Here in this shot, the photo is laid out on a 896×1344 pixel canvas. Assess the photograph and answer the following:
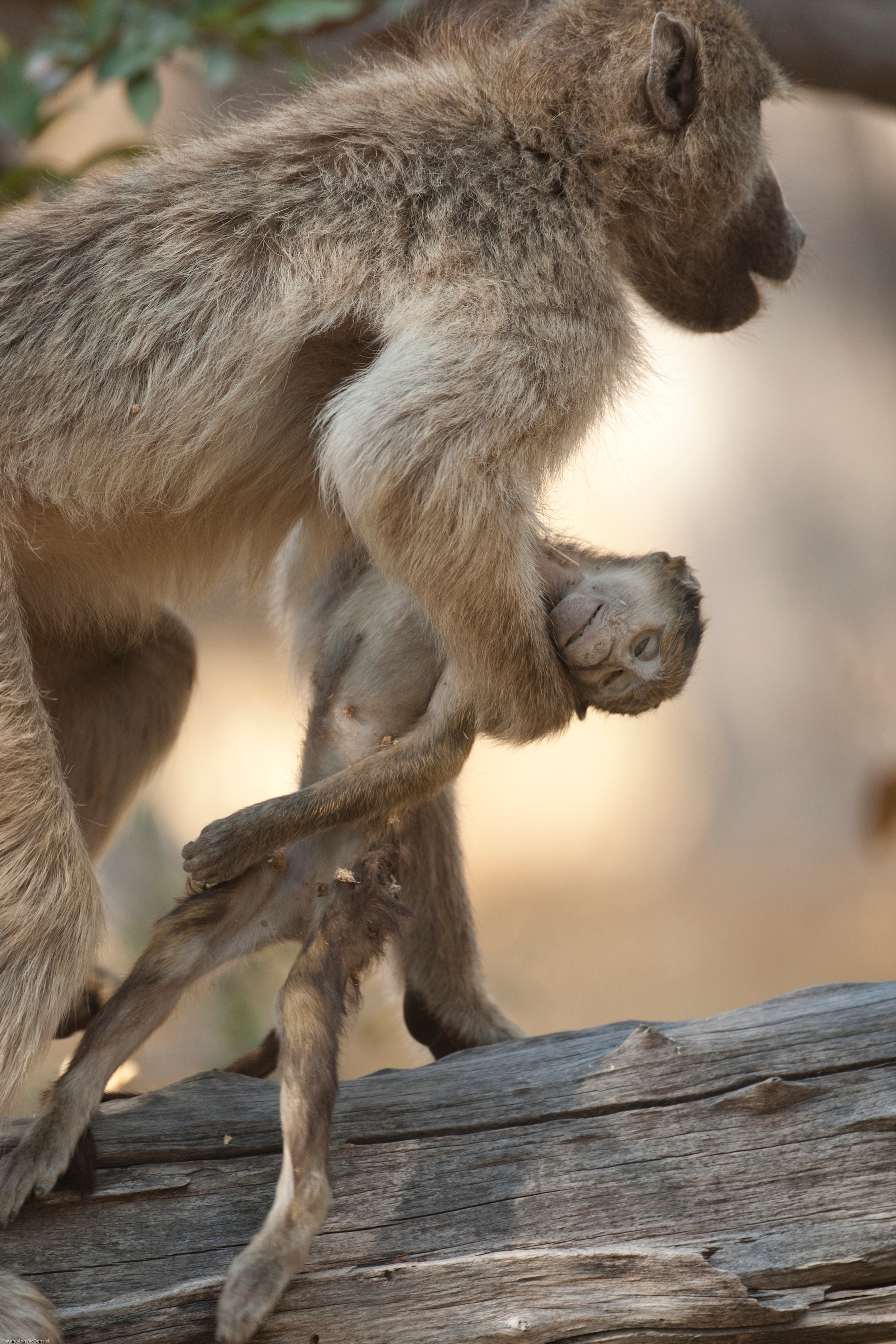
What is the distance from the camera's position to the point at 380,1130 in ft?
9.19

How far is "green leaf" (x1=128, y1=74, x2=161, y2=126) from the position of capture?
411cm

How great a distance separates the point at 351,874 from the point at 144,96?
9.64 feet

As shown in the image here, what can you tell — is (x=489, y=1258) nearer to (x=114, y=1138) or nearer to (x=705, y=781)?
(x=114, y=1138)

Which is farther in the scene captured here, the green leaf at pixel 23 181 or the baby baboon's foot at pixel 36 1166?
the green leaf at pixel 23 181

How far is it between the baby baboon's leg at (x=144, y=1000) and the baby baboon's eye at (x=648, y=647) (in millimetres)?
1036

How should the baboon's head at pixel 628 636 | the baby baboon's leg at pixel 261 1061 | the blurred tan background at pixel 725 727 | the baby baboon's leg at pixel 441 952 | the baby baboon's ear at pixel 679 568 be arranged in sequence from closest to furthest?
the baboon's head at pixel 628 636, the baby baboon's ear at pixel 679 568, the baby baboon's leg at pixel 261 1061, the baby baboon's leg at pixel 441 952, the blurred tan background at pixel 725 727

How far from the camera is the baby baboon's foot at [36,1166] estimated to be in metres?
2.44

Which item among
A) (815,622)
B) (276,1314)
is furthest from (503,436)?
(815,622)

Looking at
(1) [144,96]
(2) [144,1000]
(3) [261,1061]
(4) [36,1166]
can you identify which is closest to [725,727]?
(1) [144,96]

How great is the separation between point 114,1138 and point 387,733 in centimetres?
110

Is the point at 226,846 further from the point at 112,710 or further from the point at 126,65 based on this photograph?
the point at 126,65

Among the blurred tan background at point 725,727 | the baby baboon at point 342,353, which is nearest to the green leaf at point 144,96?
the baby baboon at point 342,353

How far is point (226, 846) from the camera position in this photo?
8.63 ft

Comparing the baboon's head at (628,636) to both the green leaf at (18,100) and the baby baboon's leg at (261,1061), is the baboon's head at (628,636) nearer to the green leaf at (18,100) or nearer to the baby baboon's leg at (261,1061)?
the baby baboon's leg at (261,1061)
